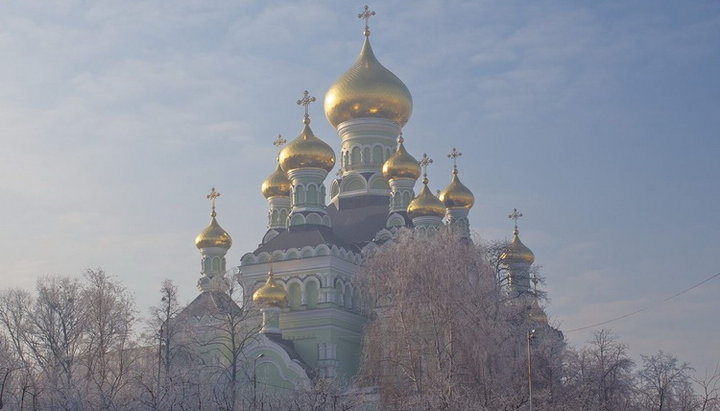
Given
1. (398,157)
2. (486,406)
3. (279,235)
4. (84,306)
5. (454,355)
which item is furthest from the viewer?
(398,157)

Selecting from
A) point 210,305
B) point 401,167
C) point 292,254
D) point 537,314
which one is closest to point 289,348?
point 210,305

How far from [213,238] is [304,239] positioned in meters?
5.43

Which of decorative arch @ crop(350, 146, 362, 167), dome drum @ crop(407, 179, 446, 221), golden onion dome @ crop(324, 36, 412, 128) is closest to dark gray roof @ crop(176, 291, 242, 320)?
dome drum @ crop(407, 179, 446, 221)

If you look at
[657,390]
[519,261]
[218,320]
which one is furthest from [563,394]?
[519,261]

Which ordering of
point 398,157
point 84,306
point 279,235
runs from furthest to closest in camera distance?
1. point 398,157
2. point 279,235
3. point 84,306

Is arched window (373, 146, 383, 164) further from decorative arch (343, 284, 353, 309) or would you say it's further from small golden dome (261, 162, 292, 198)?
decorative arch (343, 284, 353, 309)

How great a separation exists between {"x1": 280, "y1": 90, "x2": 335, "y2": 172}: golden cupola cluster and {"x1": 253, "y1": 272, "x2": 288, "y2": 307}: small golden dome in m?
5.55

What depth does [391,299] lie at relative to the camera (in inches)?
1133

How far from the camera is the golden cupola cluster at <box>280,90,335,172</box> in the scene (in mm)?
38625

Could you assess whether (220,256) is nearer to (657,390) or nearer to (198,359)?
(198,359)

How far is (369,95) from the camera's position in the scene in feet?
135

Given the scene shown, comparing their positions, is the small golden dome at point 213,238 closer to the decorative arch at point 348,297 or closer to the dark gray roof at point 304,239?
the dark gray roof at point 304,239

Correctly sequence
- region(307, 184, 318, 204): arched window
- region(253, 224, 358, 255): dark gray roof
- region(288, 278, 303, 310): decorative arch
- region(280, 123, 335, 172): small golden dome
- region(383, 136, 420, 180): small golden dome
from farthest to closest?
region(383, 136, 420, 180): small golden dome → region(280, 123, 335, 172): small golden dome → region(307, 184, 318, 204): arched window → region(253, 224, 358, 255): dark gray roof → region(288, 278, 303, 310): decorative arch

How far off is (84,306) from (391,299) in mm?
8690
